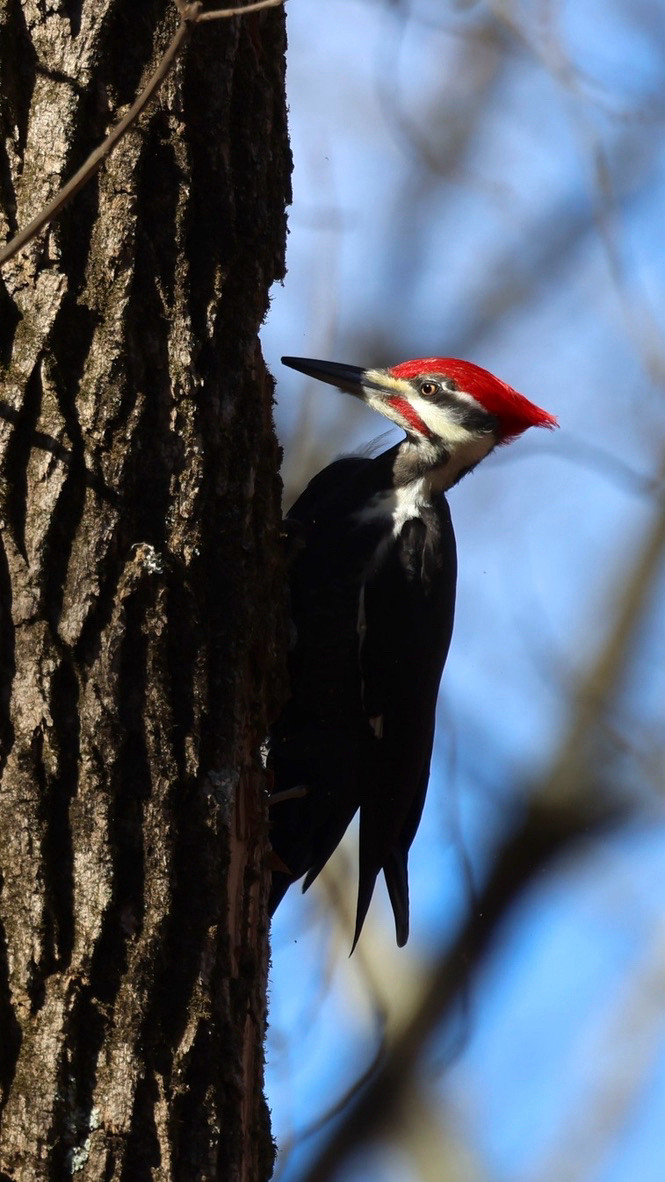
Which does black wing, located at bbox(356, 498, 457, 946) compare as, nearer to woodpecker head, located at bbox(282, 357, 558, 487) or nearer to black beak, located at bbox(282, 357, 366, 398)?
woodpecker head, located at bbox(282, 357, 558, 487)

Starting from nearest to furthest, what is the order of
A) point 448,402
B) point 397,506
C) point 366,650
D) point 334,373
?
point 366,650, point 397,506, point 334,373, point 448,402

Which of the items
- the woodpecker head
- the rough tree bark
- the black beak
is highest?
the black beak

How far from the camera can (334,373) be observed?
330cm

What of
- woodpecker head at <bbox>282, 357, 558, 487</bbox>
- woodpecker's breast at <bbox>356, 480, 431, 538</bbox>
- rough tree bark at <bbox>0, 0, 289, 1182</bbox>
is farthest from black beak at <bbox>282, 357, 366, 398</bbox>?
rough tree bark at <bbox>0, 0, 289, 1182</bbox>

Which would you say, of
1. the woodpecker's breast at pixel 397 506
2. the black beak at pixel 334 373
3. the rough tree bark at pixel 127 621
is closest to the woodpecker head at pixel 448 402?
the black beak at pixel 334 373

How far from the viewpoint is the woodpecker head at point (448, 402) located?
3.37 meters

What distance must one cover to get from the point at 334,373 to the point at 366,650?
0.74 m

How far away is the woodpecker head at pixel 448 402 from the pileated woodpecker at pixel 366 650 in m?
0.01

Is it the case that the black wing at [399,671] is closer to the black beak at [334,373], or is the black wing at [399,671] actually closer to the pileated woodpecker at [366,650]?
the pileated woodpecker at [366,650]

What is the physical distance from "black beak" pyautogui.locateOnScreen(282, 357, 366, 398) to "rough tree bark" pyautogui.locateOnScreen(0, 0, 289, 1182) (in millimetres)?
1158

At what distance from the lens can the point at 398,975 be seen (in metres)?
4.94

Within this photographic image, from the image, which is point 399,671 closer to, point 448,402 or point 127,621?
point 448,402

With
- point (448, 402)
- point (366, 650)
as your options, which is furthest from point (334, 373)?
point (366, 650)

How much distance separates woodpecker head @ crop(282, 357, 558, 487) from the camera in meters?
3.37
